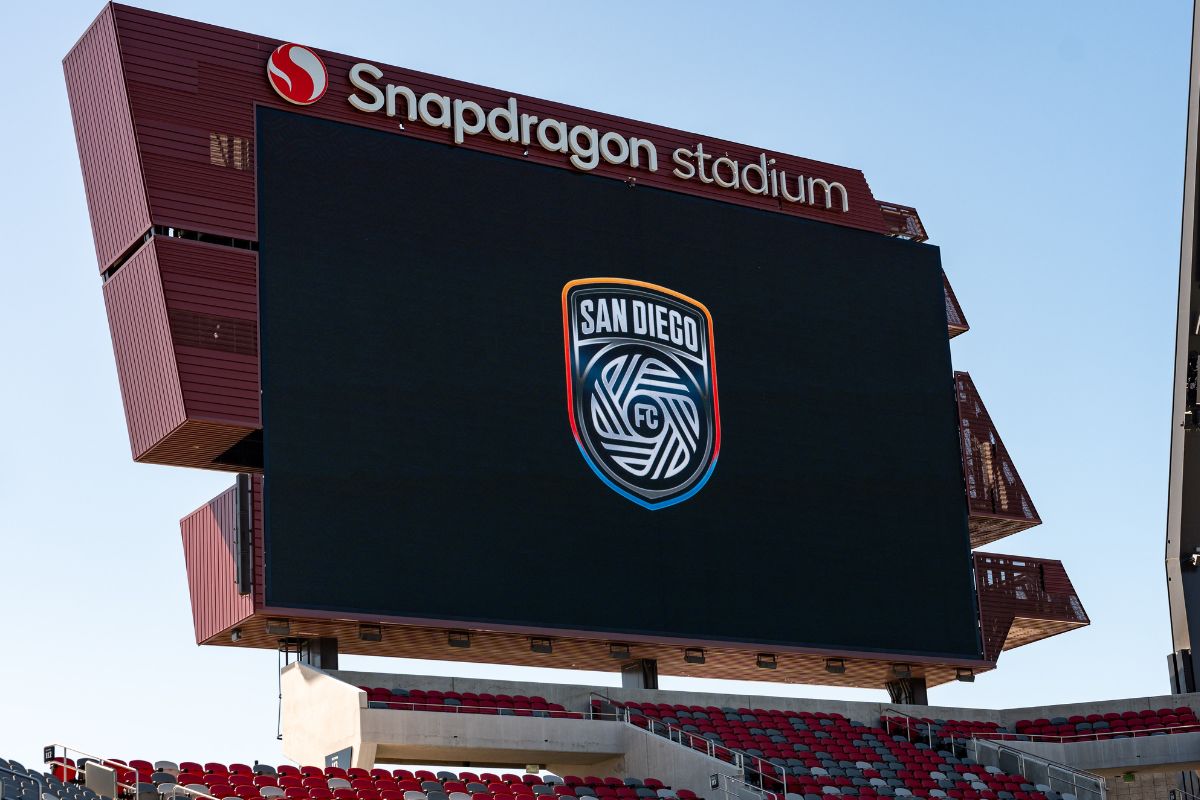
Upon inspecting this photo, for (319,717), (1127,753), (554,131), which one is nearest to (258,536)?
(319,717)

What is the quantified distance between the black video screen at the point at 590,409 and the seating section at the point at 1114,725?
1.77 metres

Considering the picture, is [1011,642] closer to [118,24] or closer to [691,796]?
[691,796]

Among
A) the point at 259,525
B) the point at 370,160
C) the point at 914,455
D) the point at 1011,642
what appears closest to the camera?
the point at 259,525

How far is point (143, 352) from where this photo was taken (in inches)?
836

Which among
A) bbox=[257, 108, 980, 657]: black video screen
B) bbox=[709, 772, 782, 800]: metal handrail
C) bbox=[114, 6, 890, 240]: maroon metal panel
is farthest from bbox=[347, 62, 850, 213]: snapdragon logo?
bbox=[709, 772, 782, 800]: metal handrail

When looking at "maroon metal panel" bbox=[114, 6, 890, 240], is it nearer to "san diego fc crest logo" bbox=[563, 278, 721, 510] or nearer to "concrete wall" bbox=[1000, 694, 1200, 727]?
"san diego fc crest logo" bbox=[563, 278, 721, 510]

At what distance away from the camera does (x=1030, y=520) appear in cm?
2767

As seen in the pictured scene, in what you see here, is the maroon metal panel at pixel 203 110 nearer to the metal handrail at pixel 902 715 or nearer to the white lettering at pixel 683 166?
the white lettering at pixel 683 166

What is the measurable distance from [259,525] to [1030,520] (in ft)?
41.0

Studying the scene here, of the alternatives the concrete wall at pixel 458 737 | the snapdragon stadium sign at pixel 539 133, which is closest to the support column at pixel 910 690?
the concrete wall at pixel 458 737

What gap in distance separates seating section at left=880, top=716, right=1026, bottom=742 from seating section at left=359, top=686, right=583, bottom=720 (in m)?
5.35

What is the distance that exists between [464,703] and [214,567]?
3383 millimetres

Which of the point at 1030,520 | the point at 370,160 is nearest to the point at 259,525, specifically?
the point at 370,160

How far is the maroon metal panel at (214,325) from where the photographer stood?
2064 cm
